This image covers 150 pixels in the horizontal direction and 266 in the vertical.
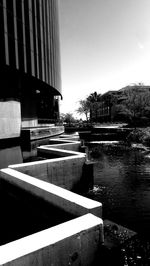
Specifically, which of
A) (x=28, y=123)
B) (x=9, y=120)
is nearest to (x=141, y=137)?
(x=9, y=120)

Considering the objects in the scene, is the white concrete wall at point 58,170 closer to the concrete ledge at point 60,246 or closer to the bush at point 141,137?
the concrete ledge at point 60,246

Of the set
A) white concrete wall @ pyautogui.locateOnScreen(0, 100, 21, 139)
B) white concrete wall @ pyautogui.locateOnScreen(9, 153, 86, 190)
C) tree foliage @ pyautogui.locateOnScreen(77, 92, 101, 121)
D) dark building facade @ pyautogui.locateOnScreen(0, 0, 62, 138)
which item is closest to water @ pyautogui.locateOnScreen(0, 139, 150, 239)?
white concrete wall @ pyautogui.locateOnScreen(9, 153, 86, 190)

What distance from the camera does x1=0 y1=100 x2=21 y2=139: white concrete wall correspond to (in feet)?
79.7

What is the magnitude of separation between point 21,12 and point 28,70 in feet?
23.5

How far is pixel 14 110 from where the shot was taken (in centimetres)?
2653

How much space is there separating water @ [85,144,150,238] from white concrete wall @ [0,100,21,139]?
14.3 meters

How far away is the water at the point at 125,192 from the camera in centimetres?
664

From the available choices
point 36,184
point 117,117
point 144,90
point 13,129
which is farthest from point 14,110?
point 117,117

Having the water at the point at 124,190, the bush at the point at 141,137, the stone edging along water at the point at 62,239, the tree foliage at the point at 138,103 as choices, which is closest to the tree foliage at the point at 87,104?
the tree foliage at the point at 138,103

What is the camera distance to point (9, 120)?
997 inches

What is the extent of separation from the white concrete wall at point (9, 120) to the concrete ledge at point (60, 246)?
22.4 meters

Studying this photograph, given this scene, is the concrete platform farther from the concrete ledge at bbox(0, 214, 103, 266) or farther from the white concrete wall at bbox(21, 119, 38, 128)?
the concrete ledge at bbox(0, 214, 103, 266)

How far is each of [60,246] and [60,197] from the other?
64.6 inches

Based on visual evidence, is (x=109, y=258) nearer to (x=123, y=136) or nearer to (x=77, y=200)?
(x=77, y=200)
